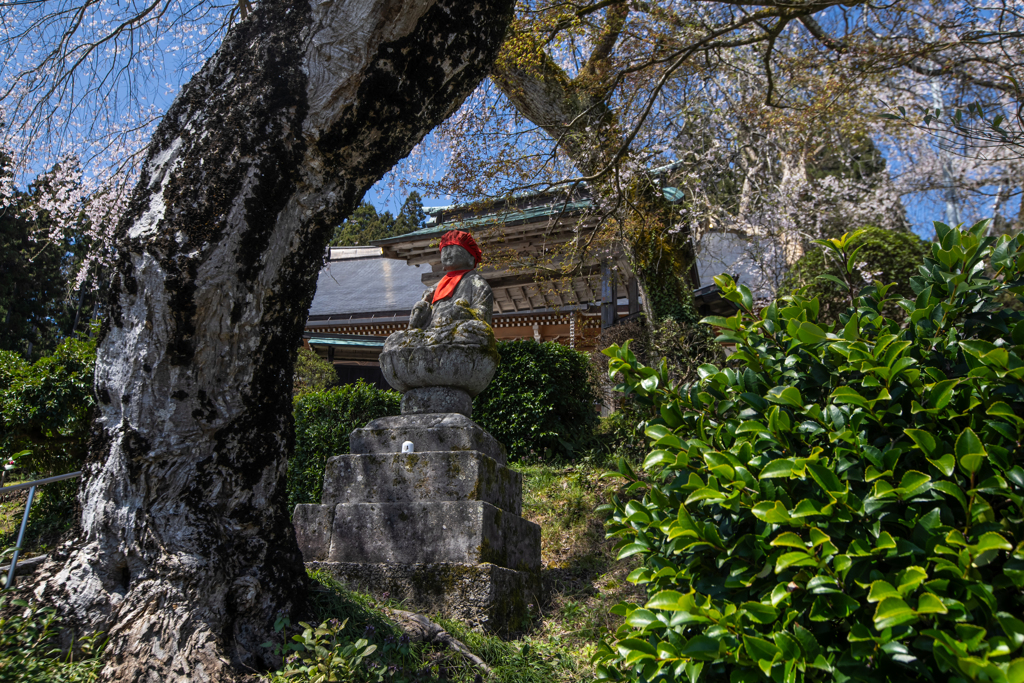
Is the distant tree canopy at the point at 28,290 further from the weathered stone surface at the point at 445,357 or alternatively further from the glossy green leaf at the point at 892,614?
the glossy green leaf at the point at 892,614

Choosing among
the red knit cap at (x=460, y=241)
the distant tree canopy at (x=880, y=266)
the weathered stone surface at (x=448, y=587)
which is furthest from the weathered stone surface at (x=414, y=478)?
the distant tree canopy at (x=880, y=266)

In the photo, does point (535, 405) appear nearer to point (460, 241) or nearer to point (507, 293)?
point (460, 241)

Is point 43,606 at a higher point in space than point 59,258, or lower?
lower

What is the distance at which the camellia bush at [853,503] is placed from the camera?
53.1 inches

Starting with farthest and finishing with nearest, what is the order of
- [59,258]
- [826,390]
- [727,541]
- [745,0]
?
[59,258], [745,0], [826,390], [727,541]

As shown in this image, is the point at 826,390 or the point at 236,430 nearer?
the point at 826,390

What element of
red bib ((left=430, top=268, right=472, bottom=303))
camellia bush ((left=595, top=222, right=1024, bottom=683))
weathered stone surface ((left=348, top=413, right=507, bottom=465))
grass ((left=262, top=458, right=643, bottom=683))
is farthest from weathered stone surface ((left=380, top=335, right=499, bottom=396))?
camellia bush ((left=595, top=222, right=1024, bottom=683))

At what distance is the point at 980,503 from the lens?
1372mm

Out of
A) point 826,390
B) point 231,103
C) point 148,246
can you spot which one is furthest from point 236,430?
point 826,390

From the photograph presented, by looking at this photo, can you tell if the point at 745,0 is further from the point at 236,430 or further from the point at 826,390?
the point at 236,430

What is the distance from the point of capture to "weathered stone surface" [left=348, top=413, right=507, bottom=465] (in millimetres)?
4742

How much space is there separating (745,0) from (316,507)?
198 inches

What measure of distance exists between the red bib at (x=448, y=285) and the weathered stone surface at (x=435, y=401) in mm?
938

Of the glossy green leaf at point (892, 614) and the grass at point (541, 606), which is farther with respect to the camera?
the grass at point (541, 606)
